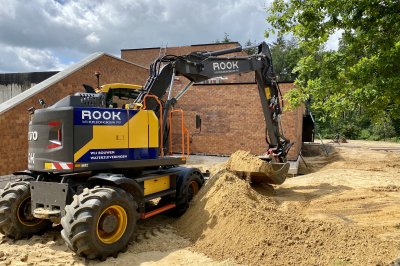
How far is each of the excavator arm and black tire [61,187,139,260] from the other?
210cm

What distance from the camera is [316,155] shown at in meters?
22.6

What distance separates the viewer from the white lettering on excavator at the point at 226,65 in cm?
930

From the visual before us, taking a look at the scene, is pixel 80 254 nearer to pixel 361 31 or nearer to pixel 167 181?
pixel 167 181

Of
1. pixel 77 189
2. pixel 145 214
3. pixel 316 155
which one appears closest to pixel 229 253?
pixel 145 214

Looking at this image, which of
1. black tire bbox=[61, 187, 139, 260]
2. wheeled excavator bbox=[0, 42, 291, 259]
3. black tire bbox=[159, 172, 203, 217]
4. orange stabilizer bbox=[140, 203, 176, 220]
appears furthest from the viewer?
black tire bbox=[159, 172, 203, 217]

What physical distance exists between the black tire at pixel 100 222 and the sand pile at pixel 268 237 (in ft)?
3.99

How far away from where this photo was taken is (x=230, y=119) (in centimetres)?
1730

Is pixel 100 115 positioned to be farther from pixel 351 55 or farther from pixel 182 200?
pixel 351 55

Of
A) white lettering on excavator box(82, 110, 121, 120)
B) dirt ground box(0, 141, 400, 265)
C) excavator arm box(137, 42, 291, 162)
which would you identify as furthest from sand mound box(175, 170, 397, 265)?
white lettering on excavator box(82, 110, 121, 120)

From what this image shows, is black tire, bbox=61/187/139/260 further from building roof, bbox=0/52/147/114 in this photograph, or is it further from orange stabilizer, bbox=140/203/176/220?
building roof, bbox=0/52/147/114

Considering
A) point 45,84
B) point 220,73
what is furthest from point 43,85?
point 220,73

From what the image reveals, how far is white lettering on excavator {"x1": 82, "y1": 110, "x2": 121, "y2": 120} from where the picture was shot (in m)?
5.99

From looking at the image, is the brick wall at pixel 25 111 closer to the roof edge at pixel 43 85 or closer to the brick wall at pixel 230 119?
the roof edge at pixel 43 85

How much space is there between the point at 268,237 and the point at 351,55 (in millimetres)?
3472
